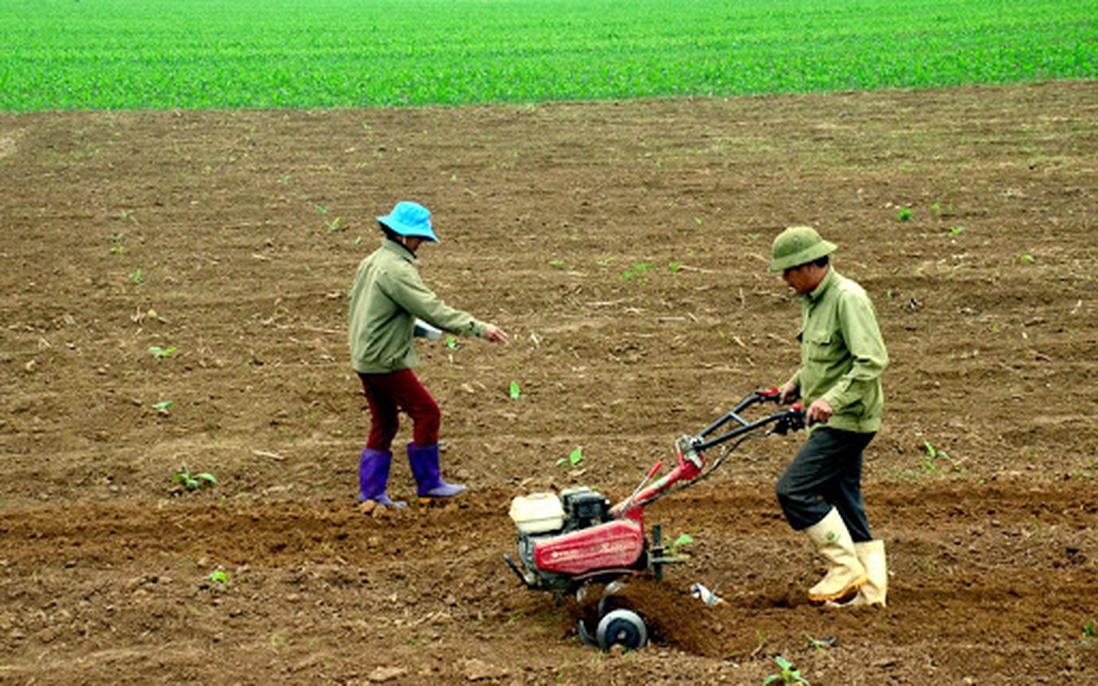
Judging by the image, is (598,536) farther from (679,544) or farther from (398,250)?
(398,250)

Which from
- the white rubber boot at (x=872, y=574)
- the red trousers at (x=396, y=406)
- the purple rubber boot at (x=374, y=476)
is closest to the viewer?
the white rubber boot at (x=872, y=574)

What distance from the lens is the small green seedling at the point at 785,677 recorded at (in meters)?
5.86

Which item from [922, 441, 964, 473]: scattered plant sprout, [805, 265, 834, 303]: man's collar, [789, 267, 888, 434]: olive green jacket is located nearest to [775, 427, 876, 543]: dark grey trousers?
[789, 267, 888, 434]: olive green jacket

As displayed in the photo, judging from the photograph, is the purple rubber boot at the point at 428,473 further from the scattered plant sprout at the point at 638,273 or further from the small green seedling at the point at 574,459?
the scattered plant sprout at the point at 638,273

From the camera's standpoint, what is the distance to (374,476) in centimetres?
816

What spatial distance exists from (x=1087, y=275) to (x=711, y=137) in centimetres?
741

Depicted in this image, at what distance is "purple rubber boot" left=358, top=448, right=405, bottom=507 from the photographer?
8133 millimetres

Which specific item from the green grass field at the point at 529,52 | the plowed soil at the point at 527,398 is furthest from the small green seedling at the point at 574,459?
the green grass field at the point at 529,52

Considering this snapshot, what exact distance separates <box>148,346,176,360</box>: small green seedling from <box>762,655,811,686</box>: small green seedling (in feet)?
21.4

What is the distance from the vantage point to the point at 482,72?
27250mm

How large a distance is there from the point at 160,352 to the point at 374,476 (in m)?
3.45

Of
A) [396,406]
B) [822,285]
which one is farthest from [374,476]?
[822,285]

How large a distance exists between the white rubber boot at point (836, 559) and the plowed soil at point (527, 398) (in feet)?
0.39

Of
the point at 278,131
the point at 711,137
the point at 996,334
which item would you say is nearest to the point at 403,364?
the point at 996,334
